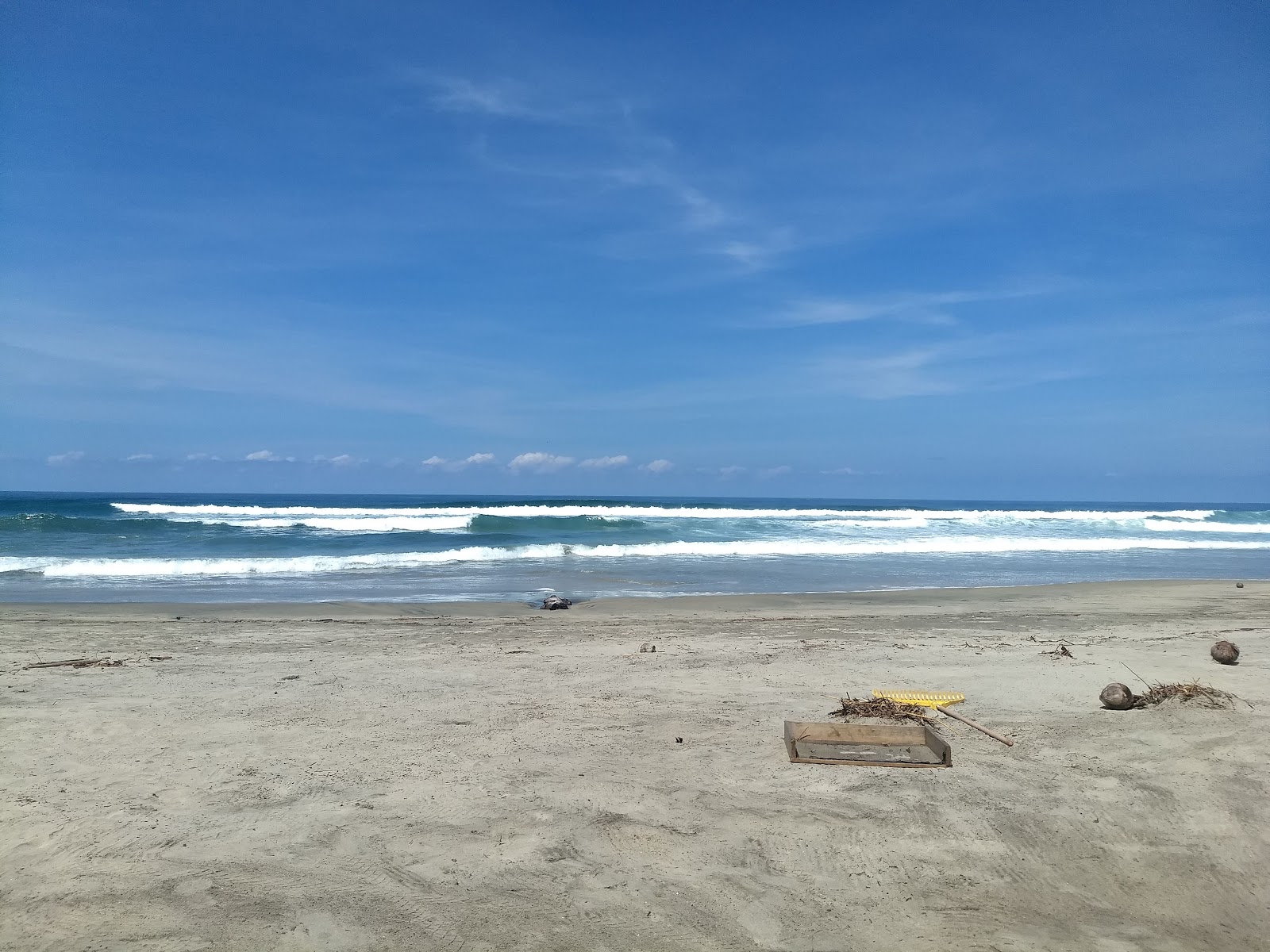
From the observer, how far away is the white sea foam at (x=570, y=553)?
60.0ft

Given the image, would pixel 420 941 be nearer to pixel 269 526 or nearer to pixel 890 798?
pixel 890 798

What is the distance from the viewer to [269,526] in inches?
1412

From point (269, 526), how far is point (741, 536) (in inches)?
813

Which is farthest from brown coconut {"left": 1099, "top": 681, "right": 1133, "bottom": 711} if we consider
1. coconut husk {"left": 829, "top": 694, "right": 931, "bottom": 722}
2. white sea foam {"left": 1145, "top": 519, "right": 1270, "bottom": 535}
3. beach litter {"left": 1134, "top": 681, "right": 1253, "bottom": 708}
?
white sea foam {"left": 1145, "top": 519, "right": 1270, "bottom": 535}

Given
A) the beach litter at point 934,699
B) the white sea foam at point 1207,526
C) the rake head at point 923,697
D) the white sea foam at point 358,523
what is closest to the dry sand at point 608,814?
the beach litter at point 934,699

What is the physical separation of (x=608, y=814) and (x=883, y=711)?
8.60ft

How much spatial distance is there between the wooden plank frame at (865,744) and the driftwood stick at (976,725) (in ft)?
1.12

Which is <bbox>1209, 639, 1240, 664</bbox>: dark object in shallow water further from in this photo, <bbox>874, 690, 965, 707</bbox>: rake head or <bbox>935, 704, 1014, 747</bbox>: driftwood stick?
<bbox>935, 704, 1014, 747</bbox>: driftwood stick

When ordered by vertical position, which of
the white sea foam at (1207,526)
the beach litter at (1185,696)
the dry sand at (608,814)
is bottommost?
the dry sand at (608,814)

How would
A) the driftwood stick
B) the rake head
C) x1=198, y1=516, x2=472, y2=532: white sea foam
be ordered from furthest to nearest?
x1=198, y1=516, x2=472, y2=532: white sea foam < the rake head < the driftwood stick

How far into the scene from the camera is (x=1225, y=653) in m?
7.64

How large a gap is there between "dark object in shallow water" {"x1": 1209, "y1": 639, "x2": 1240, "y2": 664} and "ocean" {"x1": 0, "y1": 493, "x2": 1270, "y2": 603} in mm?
8392

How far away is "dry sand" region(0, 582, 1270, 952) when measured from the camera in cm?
333

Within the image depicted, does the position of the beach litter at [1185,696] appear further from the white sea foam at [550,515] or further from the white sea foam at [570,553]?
the white sea foam at [550,515]
